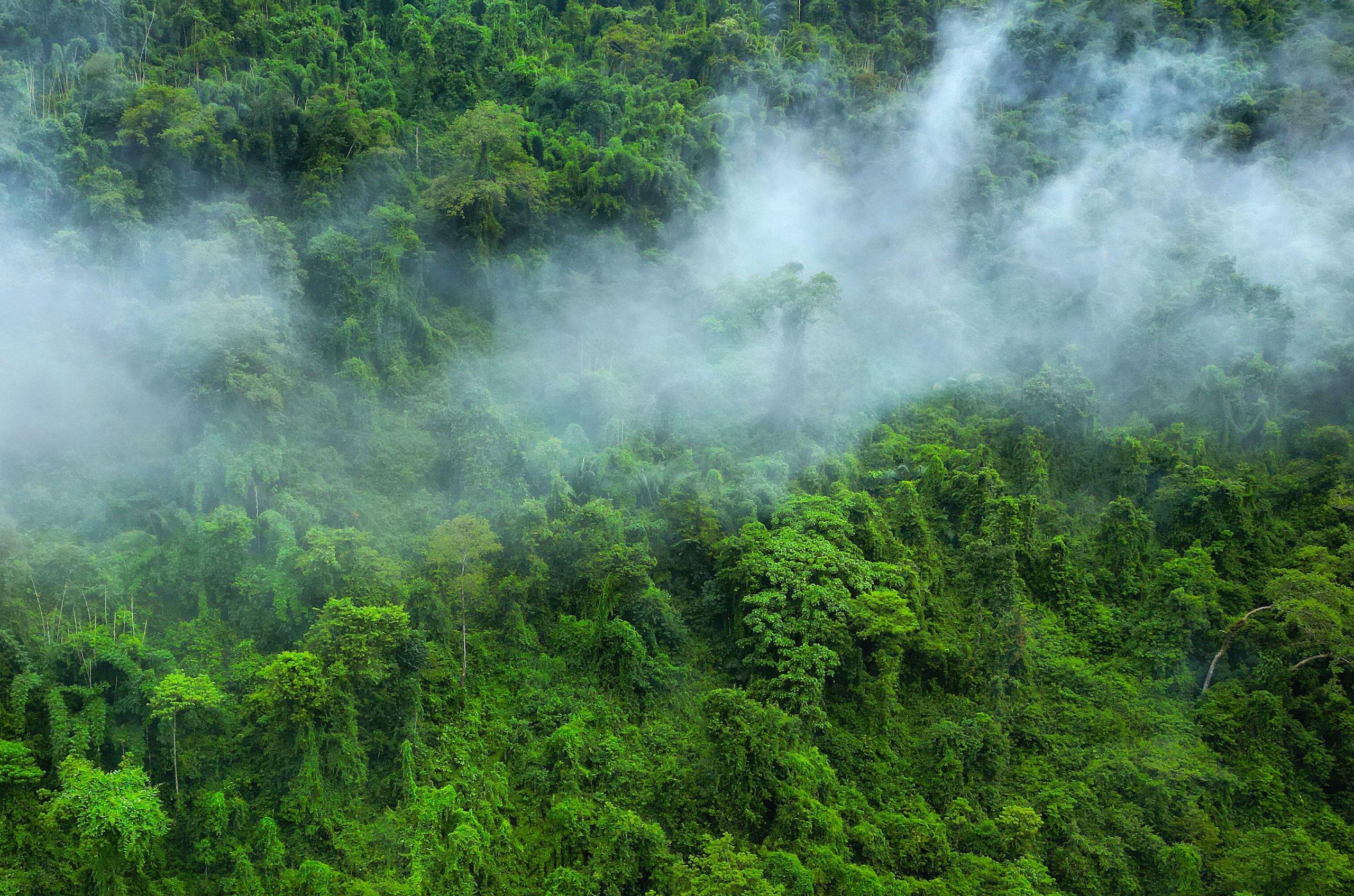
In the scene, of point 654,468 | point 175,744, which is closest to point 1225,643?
point 654,468

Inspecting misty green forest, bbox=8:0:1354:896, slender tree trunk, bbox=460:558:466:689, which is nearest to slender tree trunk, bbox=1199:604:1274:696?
misty green forest, bbox=8:0:1354:896

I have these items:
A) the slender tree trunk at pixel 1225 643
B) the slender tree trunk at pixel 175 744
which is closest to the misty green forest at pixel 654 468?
the slender tree trunk at pixel 175 744

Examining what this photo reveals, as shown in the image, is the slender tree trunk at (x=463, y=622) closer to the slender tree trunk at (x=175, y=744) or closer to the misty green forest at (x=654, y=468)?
the misty green forest at (x=654, y=468)

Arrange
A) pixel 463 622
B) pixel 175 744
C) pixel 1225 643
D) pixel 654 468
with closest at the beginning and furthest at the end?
Result: pixel 175 744
pixel 463 622
pixel 1225 643
pixel 654 468

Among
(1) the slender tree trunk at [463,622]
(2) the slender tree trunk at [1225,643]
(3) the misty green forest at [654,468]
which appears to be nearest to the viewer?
(3) the misty green forest at [654,468]

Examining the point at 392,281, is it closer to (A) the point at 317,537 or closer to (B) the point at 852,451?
(A) the point at 317,537

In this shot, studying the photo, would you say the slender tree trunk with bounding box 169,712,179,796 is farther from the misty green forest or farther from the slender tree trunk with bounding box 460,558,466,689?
the slender tree trunk with bounding box 460,558,466,689

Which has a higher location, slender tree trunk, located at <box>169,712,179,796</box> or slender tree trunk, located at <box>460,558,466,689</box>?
slender tree trunk, located at <box>460,558,466,689</box>

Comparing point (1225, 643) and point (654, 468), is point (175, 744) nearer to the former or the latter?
point (654, 468)
